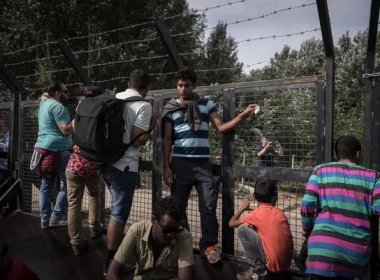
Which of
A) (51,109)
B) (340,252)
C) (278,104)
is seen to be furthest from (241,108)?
(51,109)

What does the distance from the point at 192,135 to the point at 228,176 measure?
22.6 inches

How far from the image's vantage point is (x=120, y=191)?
3486 mm

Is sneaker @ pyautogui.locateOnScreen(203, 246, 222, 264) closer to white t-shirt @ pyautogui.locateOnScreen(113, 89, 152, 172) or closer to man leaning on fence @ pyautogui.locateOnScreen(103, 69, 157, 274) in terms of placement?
man leaning on fence @ pyautogui.locateOnScreen(103, 69, 157, 274)

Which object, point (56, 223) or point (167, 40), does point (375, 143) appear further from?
point (56, 223)

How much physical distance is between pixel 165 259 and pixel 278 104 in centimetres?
179

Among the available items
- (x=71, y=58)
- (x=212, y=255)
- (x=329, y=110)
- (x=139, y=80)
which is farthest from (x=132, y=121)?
(x=71, y=58)

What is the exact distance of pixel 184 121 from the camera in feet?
12.7

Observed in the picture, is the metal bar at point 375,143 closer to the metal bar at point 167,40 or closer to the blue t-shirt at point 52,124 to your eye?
the metal bar at point 167,40

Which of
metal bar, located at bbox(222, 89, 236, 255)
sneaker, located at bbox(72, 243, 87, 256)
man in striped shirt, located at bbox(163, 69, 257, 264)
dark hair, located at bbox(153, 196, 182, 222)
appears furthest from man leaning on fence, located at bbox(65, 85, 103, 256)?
dark hair, located at bbox(153, 196, 182, 222)

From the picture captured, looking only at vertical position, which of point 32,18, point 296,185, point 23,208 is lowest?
point 23,208

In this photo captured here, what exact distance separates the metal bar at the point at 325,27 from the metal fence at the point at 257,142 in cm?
25

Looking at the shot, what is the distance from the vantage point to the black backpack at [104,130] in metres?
3.45

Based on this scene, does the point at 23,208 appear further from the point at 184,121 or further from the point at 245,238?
the point at 245,238

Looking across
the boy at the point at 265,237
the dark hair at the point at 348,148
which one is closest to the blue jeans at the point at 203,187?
the boy at the point at 265,237
